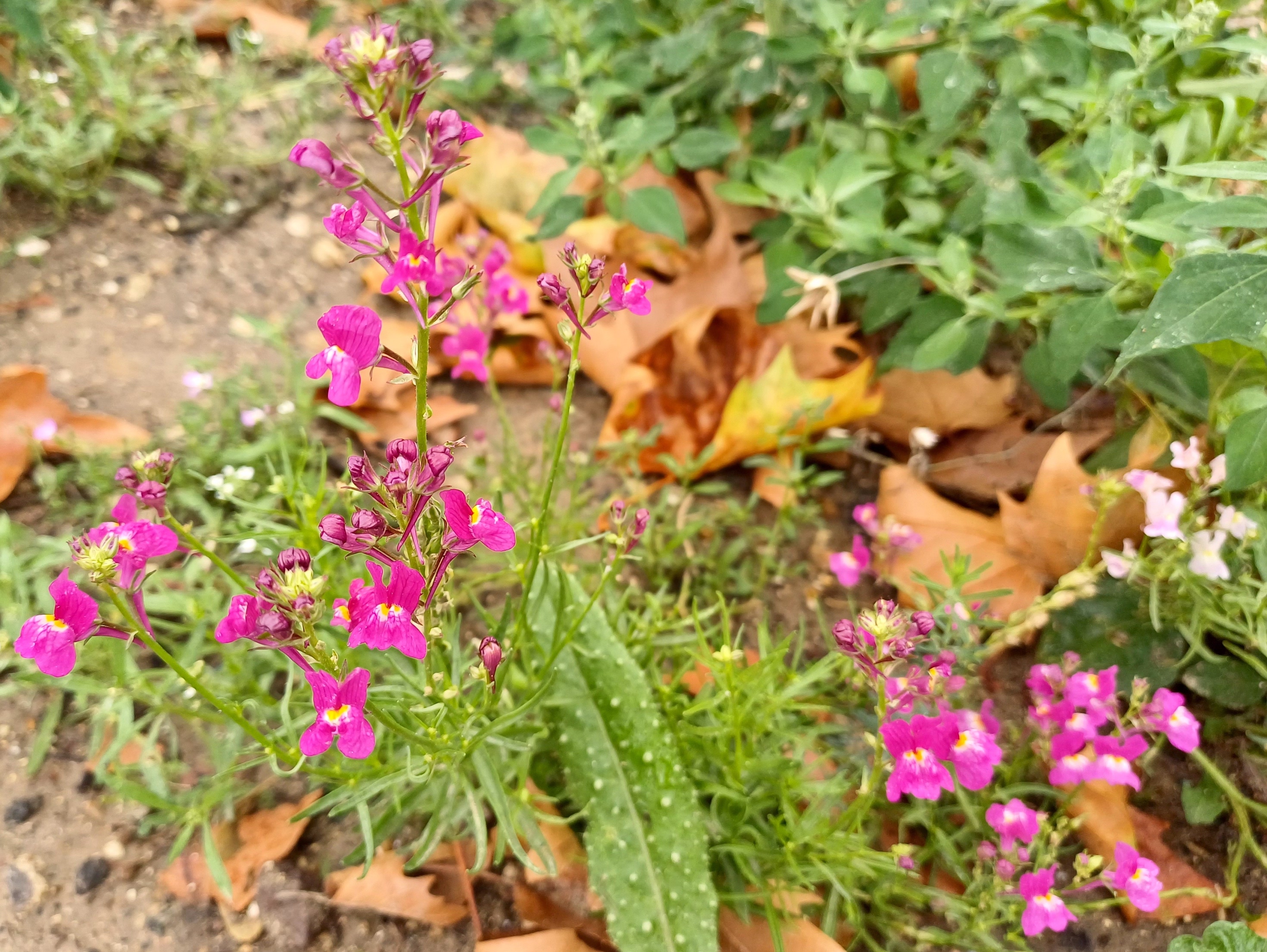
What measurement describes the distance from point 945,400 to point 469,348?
3.50 feet

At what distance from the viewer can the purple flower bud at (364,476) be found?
0.96m

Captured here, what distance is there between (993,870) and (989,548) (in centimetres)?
64

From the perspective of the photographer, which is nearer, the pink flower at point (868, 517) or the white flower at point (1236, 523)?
the white flower at point (1236, 523)

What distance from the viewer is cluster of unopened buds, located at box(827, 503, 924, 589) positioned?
1.76 m

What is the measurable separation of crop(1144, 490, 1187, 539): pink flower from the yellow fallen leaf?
638mm

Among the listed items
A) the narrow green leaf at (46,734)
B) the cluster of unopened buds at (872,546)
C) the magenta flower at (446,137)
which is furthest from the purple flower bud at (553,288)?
the narrow green leaf at (46,734)

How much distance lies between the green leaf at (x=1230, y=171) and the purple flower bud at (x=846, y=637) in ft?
2.64

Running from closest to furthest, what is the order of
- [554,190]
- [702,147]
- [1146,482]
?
[1146,482], [554,190], [702,147]

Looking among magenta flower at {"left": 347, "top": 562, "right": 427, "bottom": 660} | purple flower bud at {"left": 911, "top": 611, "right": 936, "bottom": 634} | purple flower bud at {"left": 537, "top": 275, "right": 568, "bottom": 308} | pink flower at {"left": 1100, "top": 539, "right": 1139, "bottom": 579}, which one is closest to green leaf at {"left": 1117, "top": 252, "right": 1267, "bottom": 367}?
pink flower at {"left": 1100, "top": 539, "right": 1139, "bottom": 579}

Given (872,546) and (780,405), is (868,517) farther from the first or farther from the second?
(780,405)

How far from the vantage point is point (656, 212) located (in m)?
2.07

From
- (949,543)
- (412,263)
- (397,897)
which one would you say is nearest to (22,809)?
(397,897)

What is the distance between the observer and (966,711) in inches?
59.7

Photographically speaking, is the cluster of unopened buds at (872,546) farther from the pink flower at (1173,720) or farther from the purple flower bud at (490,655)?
the purple flower bud at (490,655)
